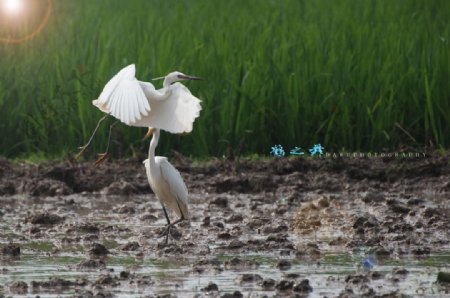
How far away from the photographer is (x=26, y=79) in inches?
481

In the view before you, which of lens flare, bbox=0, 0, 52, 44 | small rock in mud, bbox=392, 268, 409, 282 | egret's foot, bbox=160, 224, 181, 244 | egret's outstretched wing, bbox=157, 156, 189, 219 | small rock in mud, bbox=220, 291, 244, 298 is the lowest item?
small rock in mud, bbox=220, 291, 244, 298

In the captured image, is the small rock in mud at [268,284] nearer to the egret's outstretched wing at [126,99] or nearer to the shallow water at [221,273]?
the shallow water at [221,273]

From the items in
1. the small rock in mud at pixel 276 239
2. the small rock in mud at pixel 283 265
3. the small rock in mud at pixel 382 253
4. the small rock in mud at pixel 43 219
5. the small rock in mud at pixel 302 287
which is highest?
the small rock in mud at pixel 43 219

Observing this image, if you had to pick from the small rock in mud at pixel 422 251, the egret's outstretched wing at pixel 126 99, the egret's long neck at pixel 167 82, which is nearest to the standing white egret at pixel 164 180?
the egret's long neck at pixel 167 82

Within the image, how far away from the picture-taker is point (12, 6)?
14.7 meters

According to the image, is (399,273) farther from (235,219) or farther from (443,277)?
(235,219)

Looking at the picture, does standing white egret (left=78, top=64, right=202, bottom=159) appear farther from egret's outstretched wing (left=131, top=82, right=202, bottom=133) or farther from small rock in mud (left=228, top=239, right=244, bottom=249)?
small rock in mud (left=228, top=239, right=244, bottom=249)

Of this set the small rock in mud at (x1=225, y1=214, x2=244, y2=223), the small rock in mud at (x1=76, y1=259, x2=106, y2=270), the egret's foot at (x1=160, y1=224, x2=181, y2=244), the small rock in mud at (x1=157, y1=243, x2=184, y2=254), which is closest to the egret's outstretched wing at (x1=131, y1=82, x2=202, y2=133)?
the egret's foot at (x1=160, y1=224, x2=181, y2=244)

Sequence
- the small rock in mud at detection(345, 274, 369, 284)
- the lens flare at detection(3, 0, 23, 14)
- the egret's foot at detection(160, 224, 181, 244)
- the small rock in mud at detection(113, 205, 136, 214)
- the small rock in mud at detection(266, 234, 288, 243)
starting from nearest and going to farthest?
the small rock in mud at detection(345, 274, 369, 284)
the small rock in mud at detection(266, 234, 288, 243)
the egret's foot at detection(160, 224, 181, 244)
the small rock in mud at detection(113, 205, 136, 214)
the lens flare at detection(3, 0, 23, 14)

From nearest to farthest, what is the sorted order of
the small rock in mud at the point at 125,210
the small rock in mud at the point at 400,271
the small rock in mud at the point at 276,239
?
the small rock in mud at the point at 400,271
the small rock in mud at the point at 276,239
the small rock in mud at the point at 125,210

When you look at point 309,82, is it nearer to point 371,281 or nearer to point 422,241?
point 422,241

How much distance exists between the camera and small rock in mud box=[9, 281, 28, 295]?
19.9 ft

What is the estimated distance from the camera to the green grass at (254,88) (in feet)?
37.2

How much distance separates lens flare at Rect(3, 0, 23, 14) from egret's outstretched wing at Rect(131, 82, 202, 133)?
262 inches
